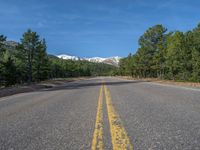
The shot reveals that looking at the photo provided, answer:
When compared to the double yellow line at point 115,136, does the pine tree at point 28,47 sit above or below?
above

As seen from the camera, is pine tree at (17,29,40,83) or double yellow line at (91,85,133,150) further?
pine tree at (17,29,40,83)

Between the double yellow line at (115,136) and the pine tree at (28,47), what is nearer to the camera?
the double yellow line at (115,136)

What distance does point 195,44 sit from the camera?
38.7 metres

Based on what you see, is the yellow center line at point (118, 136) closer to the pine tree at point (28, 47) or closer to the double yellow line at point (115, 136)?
the double yellow line at point (115, 136)

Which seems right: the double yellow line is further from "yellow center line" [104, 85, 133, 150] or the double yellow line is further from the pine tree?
the pine tree

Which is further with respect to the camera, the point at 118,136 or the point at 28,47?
the point at 28,47

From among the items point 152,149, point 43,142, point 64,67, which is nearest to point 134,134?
point 152,149

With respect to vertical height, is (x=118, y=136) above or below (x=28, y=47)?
below

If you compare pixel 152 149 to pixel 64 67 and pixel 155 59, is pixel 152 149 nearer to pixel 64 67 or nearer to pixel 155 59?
pixel 155 59

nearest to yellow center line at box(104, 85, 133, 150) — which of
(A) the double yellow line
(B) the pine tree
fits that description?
(A) the double yellow line

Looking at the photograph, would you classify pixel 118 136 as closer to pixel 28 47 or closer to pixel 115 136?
pixel 115 136

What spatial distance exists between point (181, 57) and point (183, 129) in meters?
35.1

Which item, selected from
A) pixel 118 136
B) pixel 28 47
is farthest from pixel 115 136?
pixel 28 47

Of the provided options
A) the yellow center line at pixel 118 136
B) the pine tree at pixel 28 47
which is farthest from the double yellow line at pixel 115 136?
the pine tree at pixel 28 47
